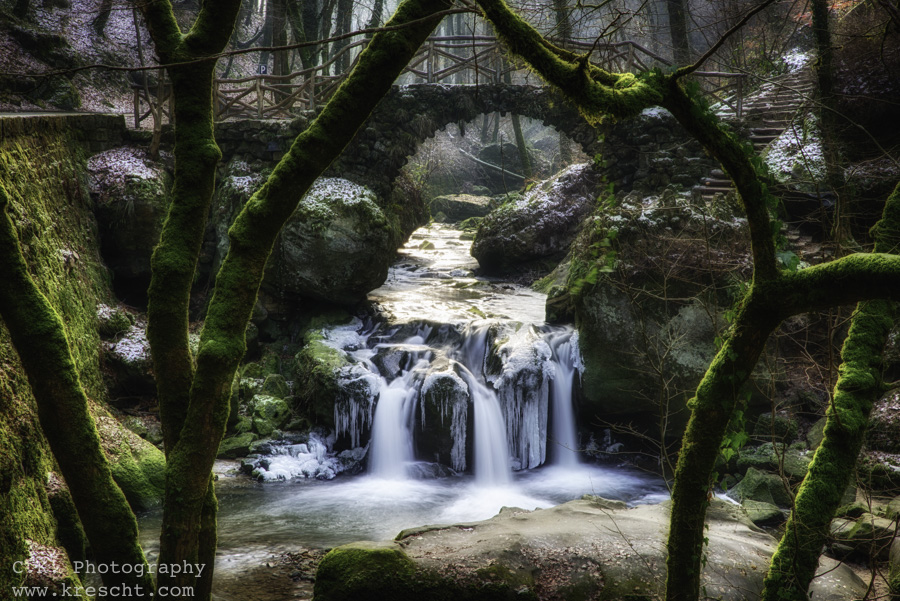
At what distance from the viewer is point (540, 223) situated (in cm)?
1587

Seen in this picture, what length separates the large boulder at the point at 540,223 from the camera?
626 inches

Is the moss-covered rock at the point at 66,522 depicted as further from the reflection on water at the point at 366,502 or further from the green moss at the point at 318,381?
the green moss at the point at 318,381

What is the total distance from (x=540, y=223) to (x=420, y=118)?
424cm

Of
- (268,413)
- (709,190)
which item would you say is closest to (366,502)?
(268,413)

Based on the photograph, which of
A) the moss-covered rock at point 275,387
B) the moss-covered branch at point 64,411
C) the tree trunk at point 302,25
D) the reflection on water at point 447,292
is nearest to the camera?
the moss-covered branch at point 64,411

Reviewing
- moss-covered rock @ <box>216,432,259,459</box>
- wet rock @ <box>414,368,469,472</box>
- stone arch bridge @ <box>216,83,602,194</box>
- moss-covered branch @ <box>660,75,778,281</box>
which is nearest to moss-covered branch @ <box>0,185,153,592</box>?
moss-covered branch @ <box>660,75,778,281</box>

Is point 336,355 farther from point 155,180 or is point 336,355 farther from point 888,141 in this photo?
point 888,141

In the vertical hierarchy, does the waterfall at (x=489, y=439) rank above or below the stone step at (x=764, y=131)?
below

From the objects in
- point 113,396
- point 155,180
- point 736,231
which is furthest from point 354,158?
point 736,231

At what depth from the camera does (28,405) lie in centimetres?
565

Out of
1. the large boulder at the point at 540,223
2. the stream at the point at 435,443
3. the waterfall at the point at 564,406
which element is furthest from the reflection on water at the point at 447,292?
the waterfall at the point at 564,406

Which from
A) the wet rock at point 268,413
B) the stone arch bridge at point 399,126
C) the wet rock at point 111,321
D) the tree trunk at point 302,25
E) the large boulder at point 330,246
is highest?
the tree trunk at point 302,25

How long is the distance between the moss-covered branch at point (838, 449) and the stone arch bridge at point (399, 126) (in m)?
10.3

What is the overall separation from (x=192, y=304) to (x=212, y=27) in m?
10.7
